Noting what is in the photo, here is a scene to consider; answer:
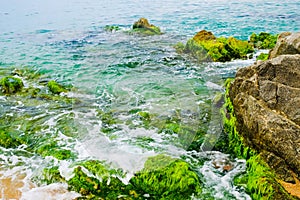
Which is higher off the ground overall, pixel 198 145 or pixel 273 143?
pixel 273 143

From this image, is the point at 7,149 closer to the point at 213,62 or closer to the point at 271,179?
the point at 271,179

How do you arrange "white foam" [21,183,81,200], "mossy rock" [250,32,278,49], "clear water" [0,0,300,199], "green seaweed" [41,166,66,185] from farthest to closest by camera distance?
"mossy rock" [250,32,278,49]
"clear water" [0,0,300,199]
"green seaweed" [41,166,66,185]
"white foam" [21,183,81,200]

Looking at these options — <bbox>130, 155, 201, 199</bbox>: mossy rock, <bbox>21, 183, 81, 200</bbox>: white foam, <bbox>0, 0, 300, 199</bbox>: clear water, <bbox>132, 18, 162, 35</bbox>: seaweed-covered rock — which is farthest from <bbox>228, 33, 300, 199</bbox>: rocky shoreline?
<bbox>132, 18, 162, 35</bbox>: seaweed-covered rock

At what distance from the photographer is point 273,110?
6145 millimetres

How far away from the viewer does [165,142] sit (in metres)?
7.26

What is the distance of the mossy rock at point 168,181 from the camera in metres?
5.61

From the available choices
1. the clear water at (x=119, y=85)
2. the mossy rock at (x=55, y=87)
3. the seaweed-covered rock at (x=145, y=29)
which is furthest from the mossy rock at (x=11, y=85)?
the seaweed-covered rock at (x=145, y=29)

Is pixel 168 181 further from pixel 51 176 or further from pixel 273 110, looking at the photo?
pixel 273 110

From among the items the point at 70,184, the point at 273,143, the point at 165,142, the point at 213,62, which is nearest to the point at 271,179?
the point at 273,143

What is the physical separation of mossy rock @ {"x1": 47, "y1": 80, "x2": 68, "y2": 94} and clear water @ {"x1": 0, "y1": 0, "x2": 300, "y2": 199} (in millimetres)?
582

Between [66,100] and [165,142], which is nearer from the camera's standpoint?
[165,142]

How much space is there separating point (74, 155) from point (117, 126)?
160cm

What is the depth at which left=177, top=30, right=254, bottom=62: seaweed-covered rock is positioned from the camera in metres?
13.8

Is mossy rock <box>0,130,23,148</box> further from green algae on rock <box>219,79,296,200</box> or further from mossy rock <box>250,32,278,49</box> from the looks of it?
mossy rock <box>250,32,278,49</box>
